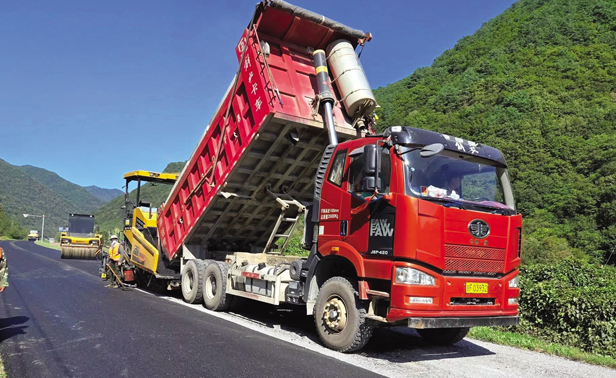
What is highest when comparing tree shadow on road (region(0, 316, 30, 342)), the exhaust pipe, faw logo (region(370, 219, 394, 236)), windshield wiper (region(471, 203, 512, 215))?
the exhaust pipe

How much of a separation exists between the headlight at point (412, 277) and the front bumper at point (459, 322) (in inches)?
15.0

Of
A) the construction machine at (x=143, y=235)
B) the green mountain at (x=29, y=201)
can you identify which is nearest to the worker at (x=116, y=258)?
the construction machine at (x=143, y=235)

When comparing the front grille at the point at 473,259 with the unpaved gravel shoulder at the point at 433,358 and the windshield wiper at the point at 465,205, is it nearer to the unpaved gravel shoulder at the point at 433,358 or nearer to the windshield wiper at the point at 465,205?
the windshield wiper at the point at 465,205

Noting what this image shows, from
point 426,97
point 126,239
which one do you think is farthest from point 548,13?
point 126,239

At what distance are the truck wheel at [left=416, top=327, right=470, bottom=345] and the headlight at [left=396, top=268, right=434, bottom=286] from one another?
176 cm

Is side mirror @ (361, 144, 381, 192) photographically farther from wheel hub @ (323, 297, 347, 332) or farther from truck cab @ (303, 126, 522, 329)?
wheel hub @ (323, 297, 347, 332)

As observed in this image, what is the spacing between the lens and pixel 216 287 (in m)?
8.89

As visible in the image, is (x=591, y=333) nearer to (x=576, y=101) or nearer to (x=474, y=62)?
(x=576, y=101)

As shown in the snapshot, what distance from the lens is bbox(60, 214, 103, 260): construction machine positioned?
24.5 metres

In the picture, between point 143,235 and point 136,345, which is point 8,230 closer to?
point 143,235

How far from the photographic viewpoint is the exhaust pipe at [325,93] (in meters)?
7.07

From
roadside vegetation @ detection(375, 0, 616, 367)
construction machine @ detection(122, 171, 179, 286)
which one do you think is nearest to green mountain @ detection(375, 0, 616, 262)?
roadside vegetation @ detection(375, 0, 616, 367)

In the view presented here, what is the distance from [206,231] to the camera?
9.40 meters

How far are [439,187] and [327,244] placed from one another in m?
1.65
